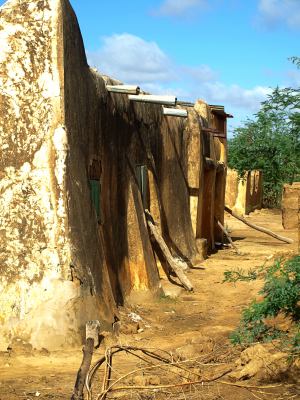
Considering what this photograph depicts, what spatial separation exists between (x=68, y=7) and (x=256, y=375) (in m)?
4.57

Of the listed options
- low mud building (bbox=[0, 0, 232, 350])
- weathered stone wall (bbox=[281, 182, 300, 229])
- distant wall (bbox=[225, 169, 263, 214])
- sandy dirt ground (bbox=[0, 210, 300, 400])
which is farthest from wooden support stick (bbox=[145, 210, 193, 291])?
distant wall (bbox=[225, 169, 263, 214])

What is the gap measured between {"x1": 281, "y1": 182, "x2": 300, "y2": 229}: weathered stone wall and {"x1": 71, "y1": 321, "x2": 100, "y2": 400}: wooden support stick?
41.8 ft

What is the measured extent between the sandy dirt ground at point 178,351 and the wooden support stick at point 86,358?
22cm

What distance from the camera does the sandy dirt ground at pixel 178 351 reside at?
543 cm

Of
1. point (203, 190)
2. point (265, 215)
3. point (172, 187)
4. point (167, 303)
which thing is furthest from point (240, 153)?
point (167, 303)

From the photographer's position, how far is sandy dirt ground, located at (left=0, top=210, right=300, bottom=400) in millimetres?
5434

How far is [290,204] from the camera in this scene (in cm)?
1973

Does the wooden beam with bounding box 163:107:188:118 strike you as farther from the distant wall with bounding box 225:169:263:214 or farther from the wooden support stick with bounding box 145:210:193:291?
the distant wall with bounding box 225:169:263:214

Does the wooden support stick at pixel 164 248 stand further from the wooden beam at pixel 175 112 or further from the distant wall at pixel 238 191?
the distant wall at pixel 238 191

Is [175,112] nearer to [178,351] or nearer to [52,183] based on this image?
[52,183]

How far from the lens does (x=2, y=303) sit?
7.00m

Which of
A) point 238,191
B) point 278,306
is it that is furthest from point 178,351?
point 238,191

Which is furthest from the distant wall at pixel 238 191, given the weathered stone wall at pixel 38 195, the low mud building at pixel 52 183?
the weathered stone wall at pixel 38 195

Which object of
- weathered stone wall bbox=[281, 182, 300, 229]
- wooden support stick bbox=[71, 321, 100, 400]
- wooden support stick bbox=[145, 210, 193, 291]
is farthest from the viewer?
weathered stone wall bbox=[281, 182, 300, 229]
